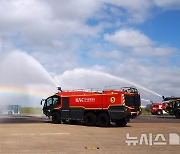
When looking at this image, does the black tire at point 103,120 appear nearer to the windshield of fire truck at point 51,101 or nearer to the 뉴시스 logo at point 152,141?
the windshield of fire truck at point 51,101

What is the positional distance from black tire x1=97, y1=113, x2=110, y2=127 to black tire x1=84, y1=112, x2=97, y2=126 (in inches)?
17.6

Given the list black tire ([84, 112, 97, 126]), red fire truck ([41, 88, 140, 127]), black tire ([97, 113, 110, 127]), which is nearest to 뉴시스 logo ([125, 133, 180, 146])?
red fire truck ([41, 88, 140, 127])

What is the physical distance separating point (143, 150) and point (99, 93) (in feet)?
49.9

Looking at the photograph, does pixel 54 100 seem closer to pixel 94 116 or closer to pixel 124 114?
pixel 94 116

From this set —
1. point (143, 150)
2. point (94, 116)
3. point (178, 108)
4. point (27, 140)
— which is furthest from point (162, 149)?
point (178, 108)

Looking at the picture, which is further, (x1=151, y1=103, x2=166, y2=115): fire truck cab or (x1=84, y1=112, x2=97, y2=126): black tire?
(x1=151, y1=103, x2=166, y2=115): fire truck cab

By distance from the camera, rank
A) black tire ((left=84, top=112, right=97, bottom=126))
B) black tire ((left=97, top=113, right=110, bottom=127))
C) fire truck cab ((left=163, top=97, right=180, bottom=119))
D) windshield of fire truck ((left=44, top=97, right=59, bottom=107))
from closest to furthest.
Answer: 1. black tire ((left=97, top=113, right=110, bottom=127))
2. black tire ((left=84, top=112, right=97, bottom=126))
3. windshield of fire truck ((left=44, top=97, right=59, bottom=107))
4. fire truck cab ((left=163, top=97, right=180, bottom=119))

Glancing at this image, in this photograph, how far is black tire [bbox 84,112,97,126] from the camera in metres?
28.9

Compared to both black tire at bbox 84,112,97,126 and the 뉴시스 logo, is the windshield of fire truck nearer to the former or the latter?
black tire at bbox 84,112,97,126

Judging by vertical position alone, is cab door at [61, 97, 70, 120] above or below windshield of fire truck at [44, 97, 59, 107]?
below

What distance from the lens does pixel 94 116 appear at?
2895 cm

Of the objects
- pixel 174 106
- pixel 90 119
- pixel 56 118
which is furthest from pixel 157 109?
pixel 90 119

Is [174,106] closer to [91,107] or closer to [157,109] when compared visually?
[157,109]

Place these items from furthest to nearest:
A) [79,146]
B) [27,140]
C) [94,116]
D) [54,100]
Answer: [54,100]
[94,116]
[27,140]
[79,146]
